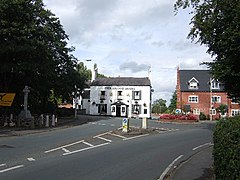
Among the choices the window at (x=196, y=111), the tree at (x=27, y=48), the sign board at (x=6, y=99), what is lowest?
the window at (x=196, y=111)

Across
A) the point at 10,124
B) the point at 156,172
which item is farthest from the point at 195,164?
the point at 10,124

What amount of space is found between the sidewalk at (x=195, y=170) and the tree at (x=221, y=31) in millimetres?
8316

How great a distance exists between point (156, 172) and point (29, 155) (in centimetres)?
584

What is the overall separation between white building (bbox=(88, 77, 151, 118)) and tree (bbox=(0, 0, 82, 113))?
3581 cm

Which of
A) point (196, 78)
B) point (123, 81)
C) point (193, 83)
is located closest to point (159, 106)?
point (196, 78)

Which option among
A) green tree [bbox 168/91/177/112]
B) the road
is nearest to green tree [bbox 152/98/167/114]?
green tree [bbox 168/91/177/112]

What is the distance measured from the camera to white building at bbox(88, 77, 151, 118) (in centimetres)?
8275

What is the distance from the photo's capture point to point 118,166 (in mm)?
13695

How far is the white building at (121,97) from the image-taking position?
8275cm

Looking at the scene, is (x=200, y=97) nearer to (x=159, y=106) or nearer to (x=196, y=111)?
(x=196, y=111)

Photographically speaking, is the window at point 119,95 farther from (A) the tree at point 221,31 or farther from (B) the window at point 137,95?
(A) the tree at point 221,31

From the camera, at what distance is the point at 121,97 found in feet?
279

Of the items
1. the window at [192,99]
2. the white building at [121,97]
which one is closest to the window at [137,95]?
the white building at [121,97]

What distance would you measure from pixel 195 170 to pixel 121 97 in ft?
236
